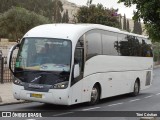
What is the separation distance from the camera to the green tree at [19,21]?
205 ft

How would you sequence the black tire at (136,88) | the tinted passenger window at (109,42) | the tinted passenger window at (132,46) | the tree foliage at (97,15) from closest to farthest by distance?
1. the tinted passenger window at (109,42)
2. the tinted passenger window at (132,46)
3. the black tire at (136,88)
4. the tree foliage at (97,15)

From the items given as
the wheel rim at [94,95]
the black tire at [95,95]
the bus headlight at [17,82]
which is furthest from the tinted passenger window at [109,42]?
the bus headlight at [17,82]

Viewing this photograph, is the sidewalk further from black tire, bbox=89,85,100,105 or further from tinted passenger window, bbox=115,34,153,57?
tinted passenger window, bbox=115,34,153,57

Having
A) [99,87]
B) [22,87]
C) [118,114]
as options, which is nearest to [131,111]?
[118,114]

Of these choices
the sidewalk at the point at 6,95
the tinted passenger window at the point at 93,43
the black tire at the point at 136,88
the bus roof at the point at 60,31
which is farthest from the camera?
the black tire at the point at 136,88

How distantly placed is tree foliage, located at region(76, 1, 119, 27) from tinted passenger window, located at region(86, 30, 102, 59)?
776 inches

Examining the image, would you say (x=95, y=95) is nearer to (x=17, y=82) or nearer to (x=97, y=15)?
(x=17, y=82)

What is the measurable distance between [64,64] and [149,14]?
460cm

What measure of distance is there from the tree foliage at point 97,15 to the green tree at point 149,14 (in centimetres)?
2576

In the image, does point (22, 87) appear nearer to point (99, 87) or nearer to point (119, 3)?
point (99, 87)

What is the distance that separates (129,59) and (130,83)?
49.2 inches

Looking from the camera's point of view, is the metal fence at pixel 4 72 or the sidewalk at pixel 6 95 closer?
the sidewalk at pixel 6 95

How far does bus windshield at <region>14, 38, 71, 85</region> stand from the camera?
15.6 meters

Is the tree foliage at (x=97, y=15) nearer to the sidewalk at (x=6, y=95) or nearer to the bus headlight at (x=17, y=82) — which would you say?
the sidewalk at (x=6, y=95)
